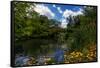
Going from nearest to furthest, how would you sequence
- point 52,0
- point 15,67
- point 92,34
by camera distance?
point 15,67 < point 52,0 < point 92,34

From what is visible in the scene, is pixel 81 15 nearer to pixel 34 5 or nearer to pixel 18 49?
pixel 34 5

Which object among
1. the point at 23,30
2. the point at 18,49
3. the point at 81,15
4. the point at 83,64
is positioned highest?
the point at 81,15

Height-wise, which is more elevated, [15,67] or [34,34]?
[34,34]

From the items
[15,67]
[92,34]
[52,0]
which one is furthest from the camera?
[92,34]

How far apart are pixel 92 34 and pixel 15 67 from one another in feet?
3.40

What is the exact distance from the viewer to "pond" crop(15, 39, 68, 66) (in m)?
2.68

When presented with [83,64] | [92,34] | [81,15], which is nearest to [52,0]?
[81,15]

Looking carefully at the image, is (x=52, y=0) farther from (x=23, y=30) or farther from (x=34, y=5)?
(x=23, y=30)

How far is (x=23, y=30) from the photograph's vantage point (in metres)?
2.69

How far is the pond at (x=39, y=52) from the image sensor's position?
106 inches

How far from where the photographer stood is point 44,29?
2.79 meters

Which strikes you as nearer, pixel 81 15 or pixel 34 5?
pixel 34 5

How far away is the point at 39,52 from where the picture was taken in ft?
9.07

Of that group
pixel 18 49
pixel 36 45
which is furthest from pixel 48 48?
pixel 18 49
